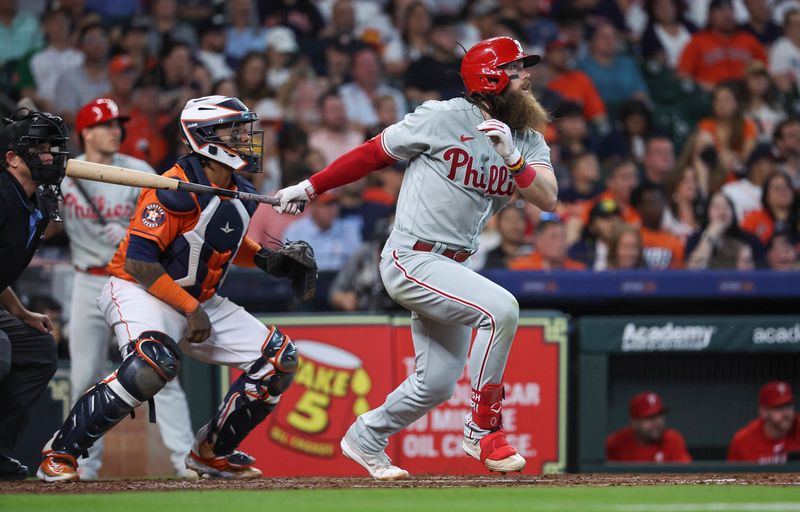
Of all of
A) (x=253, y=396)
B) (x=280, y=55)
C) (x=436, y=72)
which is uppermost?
(x=280, y=55)

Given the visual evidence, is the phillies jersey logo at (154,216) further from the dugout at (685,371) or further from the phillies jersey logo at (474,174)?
the dugout at (685,371)

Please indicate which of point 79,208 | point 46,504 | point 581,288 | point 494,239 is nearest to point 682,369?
point 581,288

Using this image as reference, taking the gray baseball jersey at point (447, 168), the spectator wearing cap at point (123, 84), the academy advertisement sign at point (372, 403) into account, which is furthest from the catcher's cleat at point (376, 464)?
the spectator wearing cap at point (123, 84)

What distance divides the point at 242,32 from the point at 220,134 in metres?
6.22

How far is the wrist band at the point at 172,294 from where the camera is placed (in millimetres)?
6074

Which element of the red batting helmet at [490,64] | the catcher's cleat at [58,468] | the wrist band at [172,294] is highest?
the red batting helmet at [490,64]

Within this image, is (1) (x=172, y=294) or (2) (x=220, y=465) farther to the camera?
(2) (x=220, y=465)

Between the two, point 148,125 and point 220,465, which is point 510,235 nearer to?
point 148,125

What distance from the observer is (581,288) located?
8.98m

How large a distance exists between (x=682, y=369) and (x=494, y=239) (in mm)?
2019

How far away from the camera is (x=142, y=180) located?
19.7ft

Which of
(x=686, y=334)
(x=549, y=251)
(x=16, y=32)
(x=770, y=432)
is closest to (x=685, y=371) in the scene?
(x=686, y=334)

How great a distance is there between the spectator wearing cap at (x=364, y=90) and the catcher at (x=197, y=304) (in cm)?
539

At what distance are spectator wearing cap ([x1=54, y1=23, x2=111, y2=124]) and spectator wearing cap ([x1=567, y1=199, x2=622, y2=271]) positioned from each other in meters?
4.31
